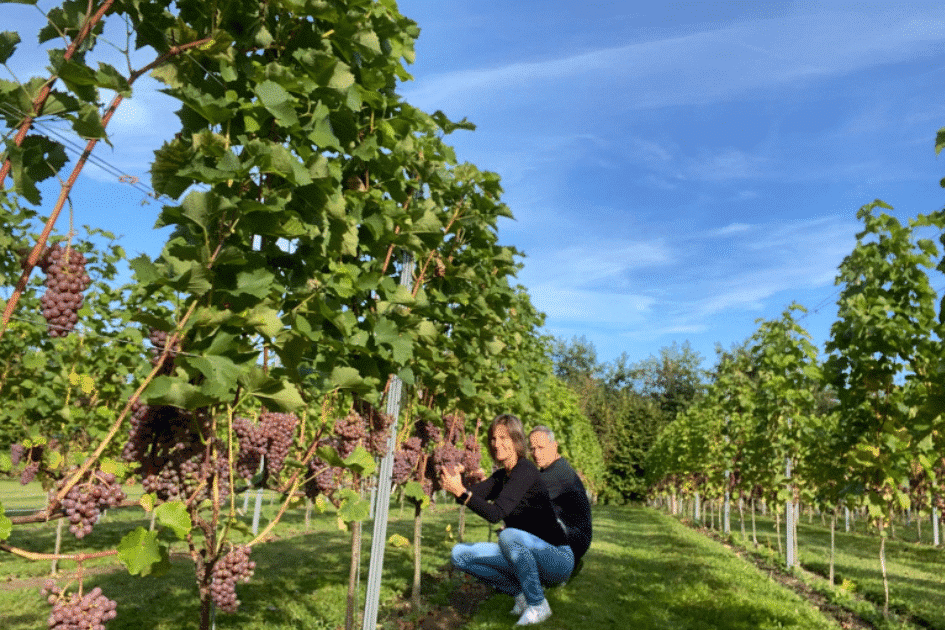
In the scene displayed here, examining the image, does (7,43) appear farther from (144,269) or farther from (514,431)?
(514,431)

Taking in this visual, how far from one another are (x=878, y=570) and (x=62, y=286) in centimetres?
1947

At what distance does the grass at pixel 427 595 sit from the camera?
7.67m

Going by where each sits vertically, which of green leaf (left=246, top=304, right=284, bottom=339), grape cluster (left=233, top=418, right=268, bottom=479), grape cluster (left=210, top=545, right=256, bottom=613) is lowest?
grape cluster (left=210, top=545, right=256, bottom=613)

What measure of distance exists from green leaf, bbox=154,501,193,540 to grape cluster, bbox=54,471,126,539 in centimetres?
19

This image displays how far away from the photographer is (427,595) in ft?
31.0

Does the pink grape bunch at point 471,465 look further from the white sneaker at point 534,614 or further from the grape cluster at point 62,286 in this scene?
the grape cluster at point 62,286

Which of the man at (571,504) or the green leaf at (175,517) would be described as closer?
the green leaf at (175,517)

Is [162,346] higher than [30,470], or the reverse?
[162,346]

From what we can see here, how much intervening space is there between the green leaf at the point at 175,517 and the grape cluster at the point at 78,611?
28cm

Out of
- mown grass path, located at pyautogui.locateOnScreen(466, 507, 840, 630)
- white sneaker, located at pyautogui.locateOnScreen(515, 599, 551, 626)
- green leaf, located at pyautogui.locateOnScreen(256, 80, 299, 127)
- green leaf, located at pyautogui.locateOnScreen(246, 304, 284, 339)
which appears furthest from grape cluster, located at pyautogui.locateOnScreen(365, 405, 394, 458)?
mown grass path, located at pyautogui.locateOnScreen(466, 507, 840, 630)

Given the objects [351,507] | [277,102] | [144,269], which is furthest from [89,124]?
[351,507]

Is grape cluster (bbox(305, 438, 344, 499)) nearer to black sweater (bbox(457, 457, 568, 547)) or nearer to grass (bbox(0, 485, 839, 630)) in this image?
black sweater (bbox(457, 457, 568, 547))

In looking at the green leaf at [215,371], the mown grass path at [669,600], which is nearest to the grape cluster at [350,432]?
the green leaf at [215,371]

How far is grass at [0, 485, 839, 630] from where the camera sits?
25.2ft
